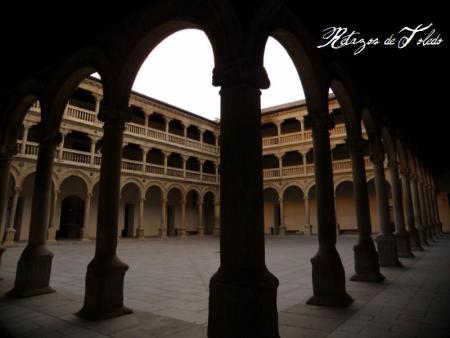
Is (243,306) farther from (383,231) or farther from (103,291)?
(383,231)

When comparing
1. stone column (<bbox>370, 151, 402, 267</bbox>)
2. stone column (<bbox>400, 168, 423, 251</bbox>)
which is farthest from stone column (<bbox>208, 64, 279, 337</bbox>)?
stone column (<bbox>400, 168, 423, 251</bbox>)

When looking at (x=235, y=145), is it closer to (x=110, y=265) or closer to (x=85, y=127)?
(x=110, y=265)

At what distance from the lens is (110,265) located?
402 cm

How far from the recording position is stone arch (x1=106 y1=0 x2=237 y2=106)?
326 centimetres

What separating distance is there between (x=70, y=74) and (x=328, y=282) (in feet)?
17.2

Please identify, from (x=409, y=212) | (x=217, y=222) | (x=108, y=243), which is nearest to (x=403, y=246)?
(x=409, y=212)

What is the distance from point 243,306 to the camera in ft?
8.84

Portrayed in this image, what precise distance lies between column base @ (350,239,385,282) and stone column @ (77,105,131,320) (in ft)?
14.0

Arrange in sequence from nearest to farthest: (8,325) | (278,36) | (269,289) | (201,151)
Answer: (269,289)
(8,325)
(278,36)
(201,151)

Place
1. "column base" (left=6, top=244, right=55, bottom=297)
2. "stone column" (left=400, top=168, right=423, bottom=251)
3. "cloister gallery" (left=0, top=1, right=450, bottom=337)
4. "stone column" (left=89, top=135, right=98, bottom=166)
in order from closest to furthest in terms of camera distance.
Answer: "cloister gallery" (left=0, top=1, right=450, bottom=337) < "column base" (left=6, top=244, right=55, bottom=297) < "stone column" (left=400, top=168, right=423, bottom=251) < "stone column" (left=89, top=135, right=98, bottom=166)

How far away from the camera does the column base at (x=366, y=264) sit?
5863 mm

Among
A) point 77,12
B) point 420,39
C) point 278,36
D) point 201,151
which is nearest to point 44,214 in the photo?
point 77,12

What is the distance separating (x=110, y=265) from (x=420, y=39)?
16.5 feet

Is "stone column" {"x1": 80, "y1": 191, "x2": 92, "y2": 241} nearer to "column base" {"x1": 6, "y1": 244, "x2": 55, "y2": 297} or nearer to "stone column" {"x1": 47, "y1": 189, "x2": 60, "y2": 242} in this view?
"stone column" {"x1": 47, "y1": 189, "x2": 60, "y2": 242}
